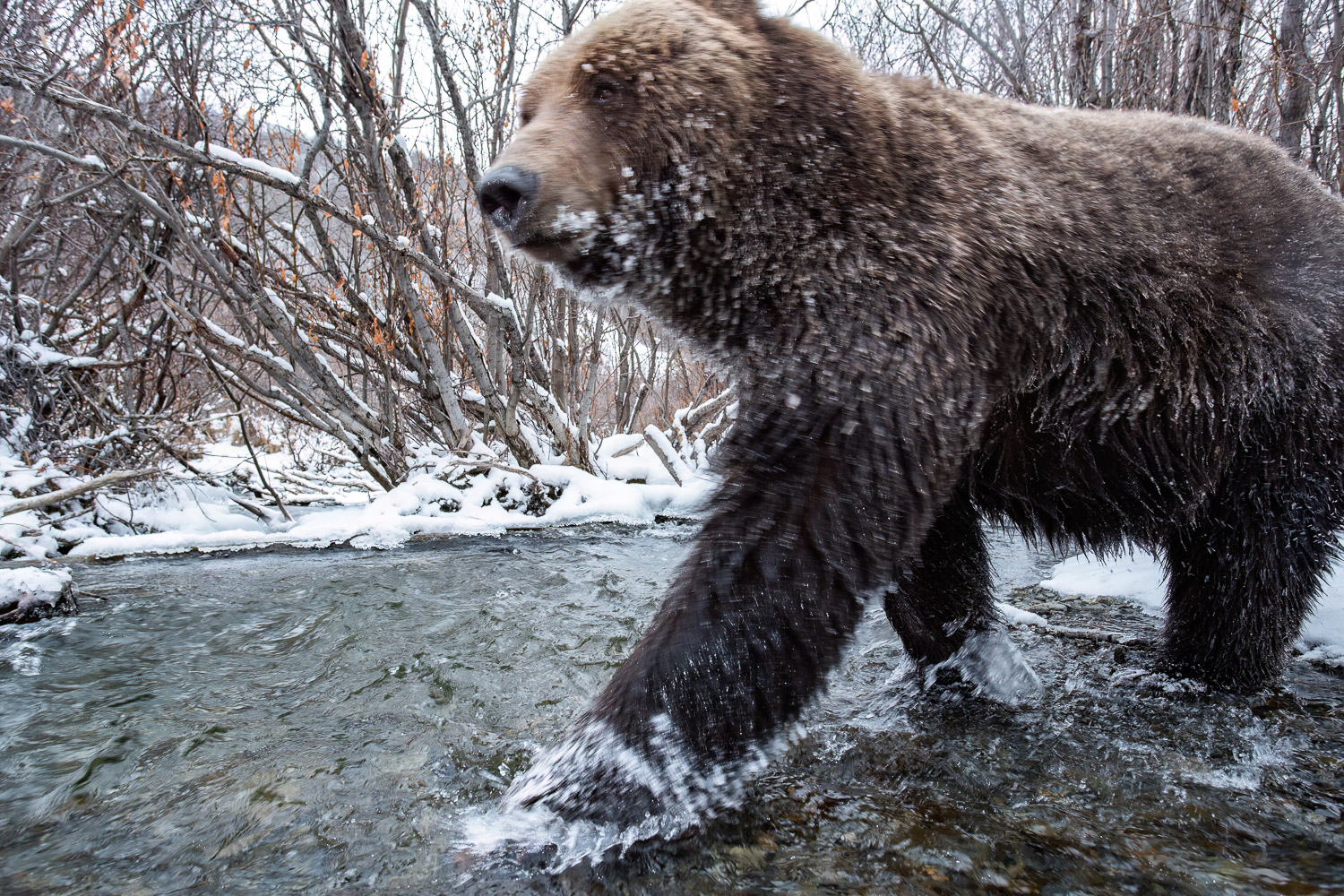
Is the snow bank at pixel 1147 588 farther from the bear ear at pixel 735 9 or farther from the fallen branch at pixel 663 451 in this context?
the fallen branch at pixel 663 451

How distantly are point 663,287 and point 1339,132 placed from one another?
4206mm

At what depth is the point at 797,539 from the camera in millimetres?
1391

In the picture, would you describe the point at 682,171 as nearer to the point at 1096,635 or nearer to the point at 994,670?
the point at 994,670

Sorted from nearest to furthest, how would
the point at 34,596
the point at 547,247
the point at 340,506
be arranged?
the point at 547,247 < the point at 34,596 < the point at 340,506

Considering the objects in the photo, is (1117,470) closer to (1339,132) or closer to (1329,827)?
(1329,827)

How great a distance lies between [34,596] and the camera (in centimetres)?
278

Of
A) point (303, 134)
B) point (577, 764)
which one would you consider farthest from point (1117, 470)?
point (303, 134)

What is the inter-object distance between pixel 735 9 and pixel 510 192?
728 millimetres

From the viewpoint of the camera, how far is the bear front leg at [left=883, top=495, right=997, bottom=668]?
2.12m

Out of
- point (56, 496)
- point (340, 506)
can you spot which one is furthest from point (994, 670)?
point (340, 506)

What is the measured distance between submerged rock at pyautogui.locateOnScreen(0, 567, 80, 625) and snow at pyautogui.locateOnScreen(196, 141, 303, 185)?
2603 mm

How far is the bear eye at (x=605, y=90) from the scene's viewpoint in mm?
1684

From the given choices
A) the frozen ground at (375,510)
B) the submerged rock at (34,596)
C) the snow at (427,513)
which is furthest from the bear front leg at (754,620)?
the snow at (427,513)

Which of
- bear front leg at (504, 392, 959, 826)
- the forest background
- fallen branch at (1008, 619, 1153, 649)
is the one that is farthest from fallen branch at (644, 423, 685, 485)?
bear front leg at (504, 392, 959, 826)
